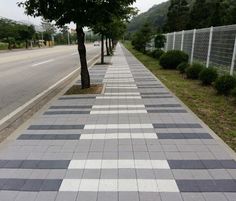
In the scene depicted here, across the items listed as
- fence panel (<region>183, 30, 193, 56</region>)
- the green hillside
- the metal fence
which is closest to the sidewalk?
the metal fence

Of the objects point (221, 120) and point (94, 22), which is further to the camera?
point (94, 22)

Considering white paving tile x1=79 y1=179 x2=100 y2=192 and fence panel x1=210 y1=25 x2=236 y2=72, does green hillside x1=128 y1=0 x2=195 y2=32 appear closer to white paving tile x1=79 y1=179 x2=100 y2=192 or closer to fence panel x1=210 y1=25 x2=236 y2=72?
fence panel x1=210 y1=25 x2=236 y2=72

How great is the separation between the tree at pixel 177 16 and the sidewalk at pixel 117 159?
43.9 meters

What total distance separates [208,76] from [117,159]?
7.72 meters

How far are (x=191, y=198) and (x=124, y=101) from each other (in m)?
5.32

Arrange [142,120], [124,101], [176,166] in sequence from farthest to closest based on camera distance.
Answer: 1. [124,101]
2. [142,120]
3. [176,166]

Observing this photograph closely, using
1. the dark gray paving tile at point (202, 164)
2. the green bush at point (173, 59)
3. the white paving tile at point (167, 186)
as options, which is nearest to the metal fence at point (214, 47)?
the green bush at point (173, 59)

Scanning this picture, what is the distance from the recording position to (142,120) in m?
6.67

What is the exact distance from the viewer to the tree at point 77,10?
8.91 metres

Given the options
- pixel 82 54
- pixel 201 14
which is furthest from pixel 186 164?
pixel 201 14

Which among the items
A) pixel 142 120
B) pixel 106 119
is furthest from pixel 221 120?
pixel 106 119

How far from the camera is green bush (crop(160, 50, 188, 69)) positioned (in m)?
17.1

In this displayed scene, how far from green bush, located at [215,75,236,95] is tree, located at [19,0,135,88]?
154 inches

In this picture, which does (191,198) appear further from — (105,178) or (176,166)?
(105,178)
